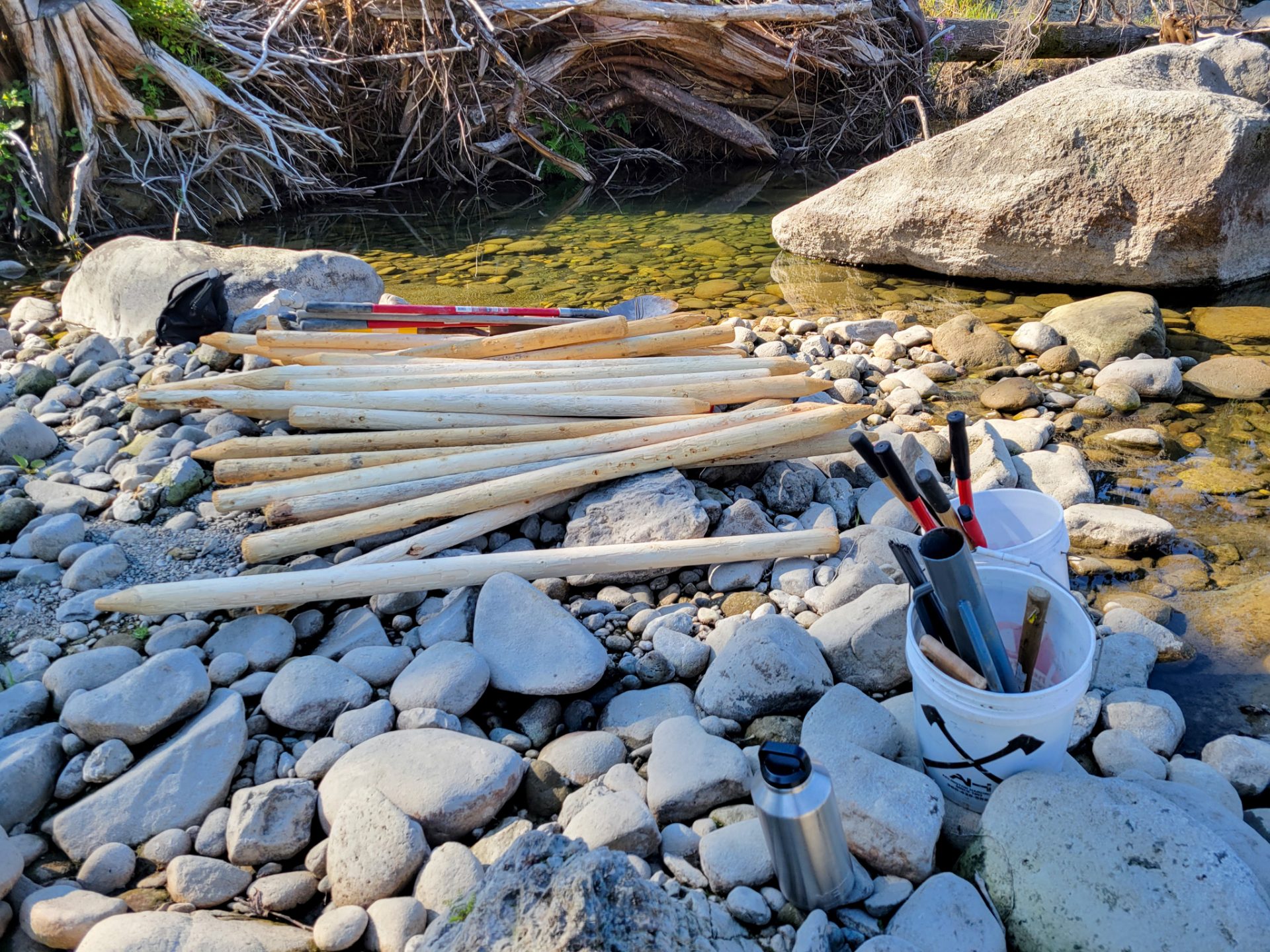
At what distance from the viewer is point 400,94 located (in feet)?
37.6

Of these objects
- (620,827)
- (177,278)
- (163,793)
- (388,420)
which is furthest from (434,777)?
(177,278)

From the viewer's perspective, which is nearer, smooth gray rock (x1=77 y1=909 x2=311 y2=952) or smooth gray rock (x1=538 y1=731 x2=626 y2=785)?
smooth gray rock (x1=77 y1=909 x2=311 y2=952)

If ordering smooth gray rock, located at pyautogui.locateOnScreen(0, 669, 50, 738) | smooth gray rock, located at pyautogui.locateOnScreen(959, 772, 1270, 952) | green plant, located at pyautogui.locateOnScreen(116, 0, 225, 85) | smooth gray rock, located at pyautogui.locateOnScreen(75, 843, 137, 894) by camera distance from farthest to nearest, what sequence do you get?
green plant, located at pyautogui.locateOnScreen(116, 0, 225, 85) → smooth gray rock, located at pyautogui.locateOnScreen(0, 669, 50, 738) → smooth gray rock, located at pyautogui.locateOnScreen(75, 843, 137, 894) → smooth gray rock, located at pyautogui.locateOnScreen(959, 772, 1270, 952)

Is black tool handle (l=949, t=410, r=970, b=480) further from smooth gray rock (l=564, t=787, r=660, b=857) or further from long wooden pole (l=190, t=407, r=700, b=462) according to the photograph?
long wooden pole (l=190, t=407, r=700, b=462)

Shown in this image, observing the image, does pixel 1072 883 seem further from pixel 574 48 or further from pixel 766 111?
pixel 766 111

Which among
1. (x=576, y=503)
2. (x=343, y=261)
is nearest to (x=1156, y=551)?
(x=576, y=503)

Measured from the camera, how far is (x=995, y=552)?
8.89 ft

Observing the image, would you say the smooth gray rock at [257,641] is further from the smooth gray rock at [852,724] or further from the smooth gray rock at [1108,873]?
the smooth gray rock at [1108,873]

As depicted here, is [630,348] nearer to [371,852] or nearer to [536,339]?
[536,339]

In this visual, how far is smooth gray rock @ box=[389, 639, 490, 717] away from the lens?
9.21 feet

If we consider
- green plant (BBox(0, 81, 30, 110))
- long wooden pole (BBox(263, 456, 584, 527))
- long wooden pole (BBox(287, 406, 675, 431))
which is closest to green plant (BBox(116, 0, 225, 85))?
green plant (BBox(0, 81, 30, 110))

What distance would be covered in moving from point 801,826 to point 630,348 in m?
3.21

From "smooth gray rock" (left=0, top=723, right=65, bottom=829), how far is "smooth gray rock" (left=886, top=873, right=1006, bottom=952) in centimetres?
236

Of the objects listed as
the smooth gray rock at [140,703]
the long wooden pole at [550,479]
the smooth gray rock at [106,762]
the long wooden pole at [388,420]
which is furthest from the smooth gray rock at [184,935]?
the long wooden pole at [388,420]
